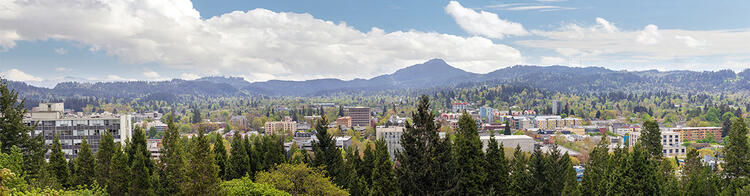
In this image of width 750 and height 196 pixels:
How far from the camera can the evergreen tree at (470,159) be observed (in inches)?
977

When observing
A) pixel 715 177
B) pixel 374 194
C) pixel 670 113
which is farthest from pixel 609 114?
pixel 374 194

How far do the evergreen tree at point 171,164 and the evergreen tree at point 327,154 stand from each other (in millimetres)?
9289

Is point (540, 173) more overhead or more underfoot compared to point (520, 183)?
more overhead

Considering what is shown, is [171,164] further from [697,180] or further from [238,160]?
[697,180]

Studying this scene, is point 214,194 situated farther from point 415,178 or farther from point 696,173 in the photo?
point 696,173

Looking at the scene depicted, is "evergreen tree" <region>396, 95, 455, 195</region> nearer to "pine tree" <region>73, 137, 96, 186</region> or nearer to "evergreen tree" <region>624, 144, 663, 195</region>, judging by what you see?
"evergreen tree" <region>624, 144, 663, 195</region>

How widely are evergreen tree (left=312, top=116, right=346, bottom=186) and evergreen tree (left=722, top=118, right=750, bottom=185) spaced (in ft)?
72.1

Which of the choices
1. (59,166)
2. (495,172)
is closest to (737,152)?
(495,172)

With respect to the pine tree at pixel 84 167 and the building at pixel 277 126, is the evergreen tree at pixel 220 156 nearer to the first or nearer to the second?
the pine tree at pixel 84 167

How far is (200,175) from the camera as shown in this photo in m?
21.8

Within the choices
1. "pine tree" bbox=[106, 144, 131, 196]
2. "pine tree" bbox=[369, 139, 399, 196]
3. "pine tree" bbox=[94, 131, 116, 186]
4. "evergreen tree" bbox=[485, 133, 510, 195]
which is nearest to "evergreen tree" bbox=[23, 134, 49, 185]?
"pine tree" bbox=[94, 131, 116, 186]

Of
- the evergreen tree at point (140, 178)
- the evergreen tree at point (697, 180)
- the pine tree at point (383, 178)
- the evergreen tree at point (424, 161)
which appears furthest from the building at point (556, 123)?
the evergreen tree at point (140, 178)

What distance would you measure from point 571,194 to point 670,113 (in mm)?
144775

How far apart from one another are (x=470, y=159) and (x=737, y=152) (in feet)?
49.4
